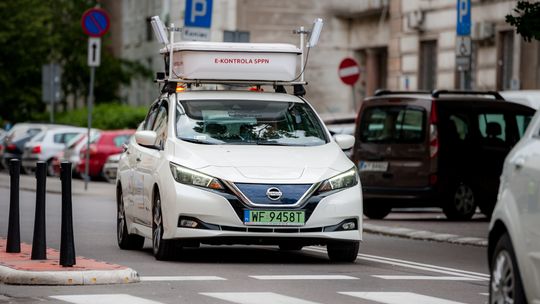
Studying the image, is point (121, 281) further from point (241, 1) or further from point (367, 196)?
point (241, 1)

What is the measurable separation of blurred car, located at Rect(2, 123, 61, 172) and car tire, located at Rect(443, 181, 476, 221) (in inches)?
937

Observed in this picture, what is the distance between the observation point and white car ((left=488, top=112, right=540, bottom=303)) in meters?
8.71

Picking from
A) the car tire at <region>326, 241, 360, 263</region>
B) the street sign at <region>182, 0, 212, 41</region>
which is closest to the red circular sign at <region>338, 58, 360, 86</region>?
the street sign at <region>182, 0, 212, 41</region>

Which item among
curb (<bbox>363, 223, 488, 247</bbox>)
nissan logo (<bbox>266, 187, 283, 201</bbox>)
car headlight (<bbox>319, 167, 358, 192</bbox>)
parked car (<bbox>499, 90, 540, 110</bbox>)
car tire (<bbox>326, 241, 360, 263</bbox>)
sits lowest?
curb (<bbox>363, 223, 488, 247</bbox>)

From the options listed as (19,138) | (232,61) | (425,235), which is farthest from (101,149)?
(232,61)

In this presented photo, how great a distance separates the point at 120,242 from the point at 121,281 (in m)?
4.47

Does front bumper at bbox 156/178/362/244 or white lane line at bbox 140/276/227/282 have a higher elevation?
front bumper at bbox 156/178/362/244

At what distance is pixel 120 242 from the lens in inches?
668

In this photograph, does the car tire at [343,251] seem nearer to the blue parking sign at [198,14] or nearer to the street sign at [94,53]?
the blue parking sign at [198,14]

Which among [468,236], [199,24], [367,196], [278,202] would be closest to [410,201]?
[367,196]

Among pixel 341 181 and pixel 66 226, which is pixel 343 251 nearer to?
pixel 341 181

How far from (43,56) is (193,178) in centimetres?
4887

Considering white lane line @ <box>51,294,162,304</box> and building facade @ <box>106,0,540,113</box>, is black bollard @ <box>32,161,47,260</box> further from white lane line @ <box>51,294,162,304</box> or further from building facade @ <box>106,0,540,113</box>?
building facade @ <box>106,0,540,113</box>

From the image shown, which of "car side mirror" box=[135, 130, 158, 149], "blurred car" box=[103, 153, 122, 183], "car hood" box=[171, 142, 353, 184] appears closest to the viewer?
"car hood" box=[171, 142, 353, 184]
